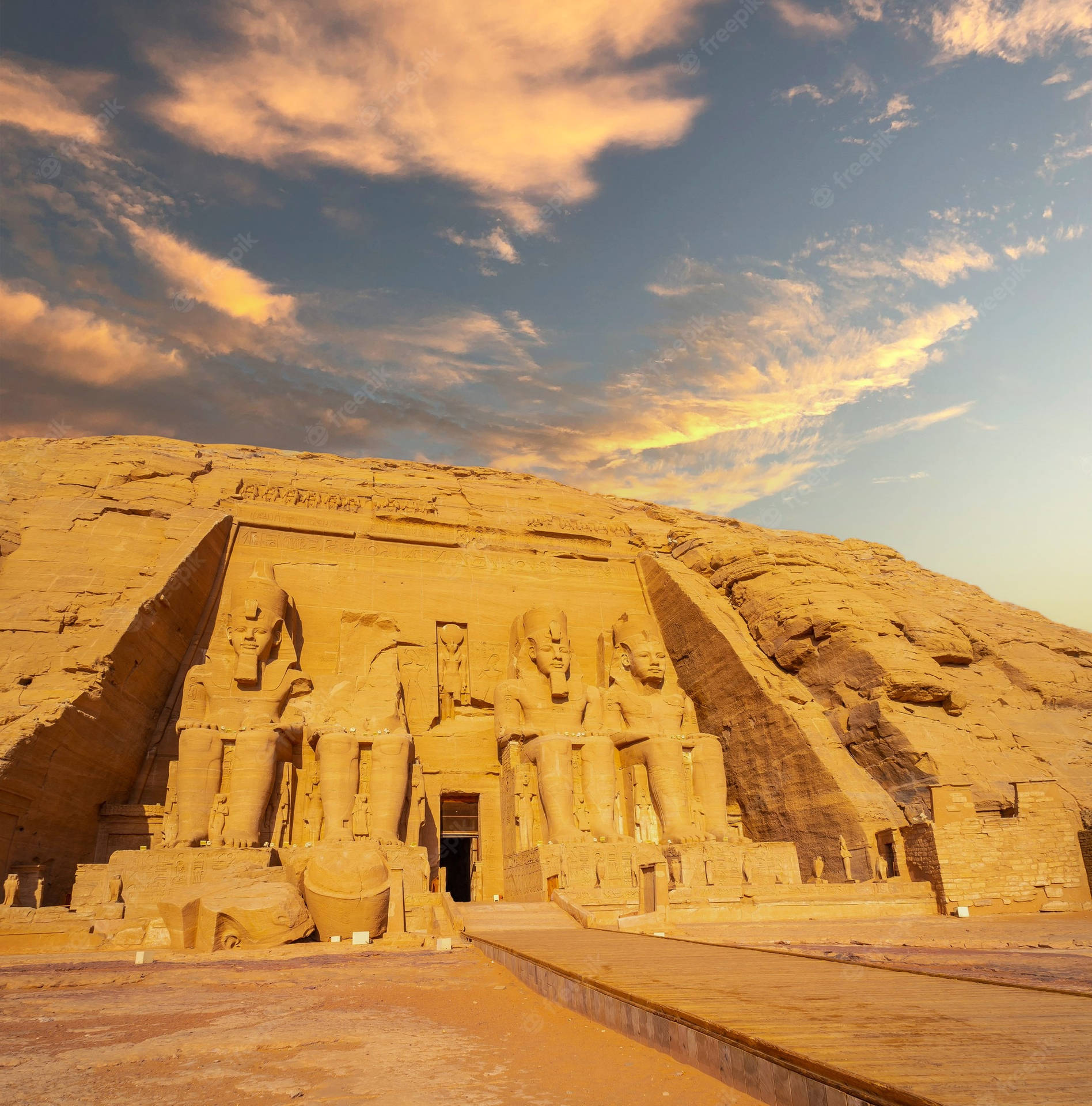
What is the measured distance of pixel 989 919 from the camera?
888 cm

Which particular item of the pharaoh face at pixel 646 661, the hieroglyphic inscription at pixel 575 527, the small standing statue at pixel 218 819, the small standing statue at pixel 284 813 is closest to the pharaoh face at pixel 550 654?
the pharaoh face at pixel 646 661

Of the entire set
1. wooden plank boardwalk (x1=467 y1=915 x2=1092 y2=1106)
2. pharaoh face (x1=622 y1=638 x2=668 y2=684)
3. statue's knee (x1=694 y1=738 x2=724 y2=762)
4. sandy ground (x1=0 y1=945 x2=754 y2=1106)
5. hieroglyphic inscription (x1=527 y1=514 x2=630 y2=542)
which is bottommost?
sandy ground (x1=0 y1=945 x2=754 y2=1106)

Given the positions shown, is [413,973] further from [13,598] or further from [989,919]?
[13,598]

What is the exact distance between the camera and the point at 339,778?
1090 cm

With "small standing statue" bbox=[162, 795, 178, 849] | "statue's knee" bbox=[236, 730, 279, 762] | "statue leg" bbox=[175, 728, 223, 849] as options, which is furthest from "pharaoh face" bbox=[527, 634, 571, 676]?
"small standing statue" bbox=[162, 795, 178, 849]

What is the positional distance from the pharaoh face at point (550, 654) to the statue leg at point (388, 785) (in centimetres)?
235

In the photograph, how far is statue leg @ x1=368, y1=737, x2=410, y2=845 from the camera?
10742 millimetres

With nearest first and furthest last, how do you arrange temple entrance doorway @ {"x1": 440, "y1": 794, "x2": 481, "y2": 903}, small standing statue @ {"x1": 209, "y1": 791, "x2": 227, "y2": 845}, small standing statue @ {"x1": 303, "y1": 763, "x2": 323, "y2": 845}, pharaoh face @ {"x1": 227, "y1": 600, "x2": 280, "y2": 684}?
small standing statue @ {"x1": 209, "y1": 791, "x2": 227, "y2": 845} → small standing statue @ {"x1": 303, "y1": 763, "x2": 323, "y2": 845} → pharaoh face @ {"x1": 227, "y1": 600, "x2": 280, "y2": 684} → temple entrance doorway @ {"x1": 440, "y1": 794, "x2": 481, "y2": 903}

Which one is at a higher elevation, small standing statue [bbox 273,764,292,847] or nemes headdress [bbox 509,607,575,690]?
nemes headdress [bbox 509,607,575,690]

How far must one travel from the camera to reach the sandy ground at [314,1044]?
2.89 m

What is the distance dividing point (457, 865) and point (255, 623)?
24.5 ft

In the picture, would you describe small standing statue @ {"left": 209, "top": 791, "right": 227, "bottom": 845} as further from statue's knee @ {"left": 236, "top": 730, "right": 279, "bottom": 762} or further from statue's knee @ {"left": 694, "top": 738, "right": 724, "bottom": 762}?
statue's knee @ {"left": 694, "top": 738, "right": 724, "bottom": 762}

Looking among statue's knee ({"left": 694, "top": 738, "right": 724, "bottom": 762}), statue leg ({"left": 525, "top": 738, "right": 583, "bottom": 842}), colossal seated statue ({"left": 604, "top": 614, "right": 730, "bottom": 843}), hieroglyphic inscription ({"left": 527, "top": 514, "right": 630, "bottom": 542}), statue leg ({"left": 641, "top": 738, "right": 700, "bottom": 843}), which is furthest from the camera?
hieroglyphic inscription ({"left": 527, "top": 514, "right": 630, "bottom": 542})

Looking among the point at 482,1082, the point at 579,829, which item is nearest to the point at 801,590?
the point at 579,829
